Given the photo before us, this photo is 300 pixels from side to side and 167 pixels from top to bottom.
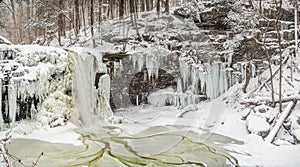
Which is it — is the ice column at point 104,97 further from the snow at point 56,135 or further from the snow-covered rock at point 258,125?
the snow-covered rock at point 258,125

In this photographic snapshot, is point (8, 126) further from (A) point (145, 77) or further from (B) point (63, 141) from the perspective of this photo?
(A) point (145, 77)

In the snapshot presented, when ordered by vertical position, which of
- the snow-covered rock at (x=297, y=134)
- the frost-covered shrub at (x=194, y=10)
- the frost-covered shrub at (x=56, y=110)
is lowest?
the snow-covered rock at (x=297, y=134)

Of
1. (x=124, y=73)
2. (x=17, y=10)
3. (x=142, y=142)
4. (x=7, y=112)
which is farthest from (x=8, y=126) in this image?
(x=17, y=10)

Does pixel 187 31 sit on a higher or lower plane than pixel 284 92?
higher

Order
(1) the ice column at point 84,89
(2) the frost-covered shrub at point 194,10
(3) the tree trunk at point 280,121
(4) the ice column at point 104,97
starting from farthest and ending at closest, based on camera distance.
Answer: (2) the frost-covered shrub at point 194,10
(4) the ice column at point 104,97
(1) the ice column at point 84,89
(3) the tree trunk at point 280,121

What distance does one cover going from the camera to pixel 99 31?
1186 cm

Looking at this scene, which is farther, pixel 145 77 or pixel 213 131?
pixel 145 77

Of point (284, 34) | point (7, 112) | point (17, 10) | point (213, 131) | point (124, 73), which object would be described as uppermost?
point (17, 10)

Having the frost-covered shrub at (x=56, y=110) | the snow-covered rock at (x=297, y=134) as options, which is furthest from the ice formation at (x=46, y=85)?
the snow-covered rock at (x=297, y=134)

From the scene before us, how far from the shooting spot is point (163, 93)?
9.12 m

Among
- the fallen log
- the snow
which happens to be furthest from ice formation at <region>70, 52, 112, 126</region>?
the fallen log

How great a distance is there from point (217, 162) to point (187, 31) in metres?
6.79

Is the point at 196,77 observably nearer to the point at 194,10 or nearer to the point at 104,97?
the point at 194,10

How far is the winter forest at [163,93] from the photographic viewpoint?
4.94 m
